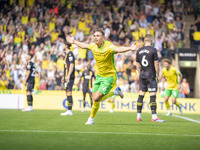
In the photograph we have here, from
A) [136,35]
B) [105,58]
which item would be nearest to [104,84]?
[105,58]

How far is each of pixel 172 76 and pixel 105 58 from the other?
580 centimetres

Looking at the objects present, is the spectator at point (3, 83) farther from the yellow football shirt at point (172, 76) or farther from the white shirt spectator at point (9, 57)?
the yellow football shirt at point (172, 76)

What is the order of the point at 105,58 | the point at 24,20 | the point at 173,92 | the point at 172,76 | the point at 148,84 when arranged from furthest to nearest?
the point at 24,20 < the point at 173,92 < the point at 172,76 < the point at 148,84 < the point at 105,58

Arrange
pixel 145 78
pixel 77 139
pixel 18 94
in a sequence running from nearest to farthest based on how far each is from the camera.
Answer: pixel 77 139 < pixel 145 78 < pixel 18 94

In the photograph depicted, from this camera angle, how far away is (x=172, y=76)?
Answer: 12.8m

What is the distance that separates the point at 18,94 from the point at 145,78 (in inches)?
416

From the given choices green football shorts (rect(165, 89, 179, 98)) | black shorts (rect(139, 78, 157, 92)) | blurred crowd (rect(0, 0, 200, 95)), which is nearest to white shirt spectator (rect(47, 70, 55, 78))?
blurred crowd (rect(0, 0, 200, 95))

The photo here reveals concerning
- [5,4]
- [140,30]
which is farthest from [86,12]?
[5,4]

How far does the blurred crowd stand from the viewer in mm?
20312

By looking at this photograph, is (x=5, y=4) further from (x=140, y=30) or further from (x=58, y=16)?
(x=140, y=30)

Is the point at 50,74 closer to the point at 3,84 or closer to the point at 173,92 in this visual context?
the point at 3,84

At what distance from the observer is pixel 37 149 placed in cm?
427

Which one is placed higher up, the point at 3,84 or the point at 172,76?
the point at 172,76

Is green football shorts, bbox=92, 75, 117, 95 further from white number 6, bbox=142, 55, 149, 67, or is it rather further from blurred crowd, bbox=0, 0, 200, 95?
blurred crowd, bbox=0, 0, 200, 95
